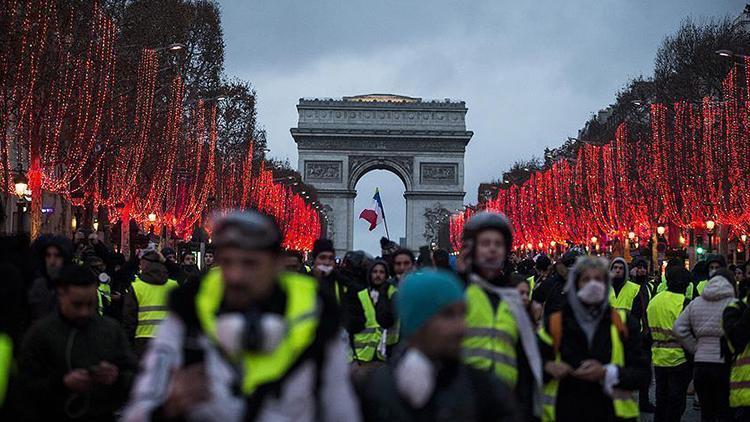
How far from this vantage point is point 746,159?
3697cm

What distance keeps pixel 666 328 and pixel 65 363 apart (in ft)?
24.6

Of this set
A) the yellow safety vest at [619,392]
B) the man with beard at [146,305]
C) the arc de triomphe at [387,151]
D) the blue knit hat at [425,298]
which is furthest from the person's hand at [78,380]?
the arc de triomphe at [387,151]

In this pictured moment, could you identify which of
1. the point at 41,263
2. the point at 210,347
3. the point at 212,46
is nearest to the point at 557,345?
the point at 210,347

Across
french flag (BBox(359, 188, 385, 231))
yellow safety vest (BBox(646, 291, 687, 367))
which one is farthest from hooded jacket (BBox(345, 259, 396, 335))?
french flag (BBox(359, 188, 385, 231))

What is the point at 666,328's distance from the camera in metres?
12.8

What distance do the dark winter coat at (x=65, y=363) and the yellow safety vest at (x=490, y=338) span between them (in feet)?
5.80

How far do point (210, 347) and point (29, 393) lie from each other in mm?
2520

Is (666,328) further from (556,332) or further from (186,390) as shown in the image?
(186,390)

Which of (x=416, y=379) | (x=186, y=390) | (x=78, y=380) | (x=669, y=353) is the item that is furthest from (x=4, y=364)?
(x=669, y=353)

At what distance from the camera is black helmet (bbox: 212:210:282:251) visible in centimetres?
396

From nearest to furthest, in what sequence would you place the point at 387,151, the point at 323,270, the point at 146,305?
the point at 323,270 → the point at 146,305 → the point at 387,151

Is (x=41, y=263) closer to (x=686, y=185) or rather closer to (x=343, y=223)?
(x=686, y=185)

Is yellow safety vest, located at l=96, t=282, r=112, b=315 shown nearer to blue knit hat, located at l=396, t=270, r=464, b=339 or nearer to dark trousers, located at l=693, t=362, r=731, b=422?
dark trousers, located at l=693, t=362, r=731, b=422

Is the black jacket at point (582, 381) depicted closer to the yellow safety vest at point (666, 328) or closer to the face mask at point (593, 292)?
the face mask at point (593, 292)
